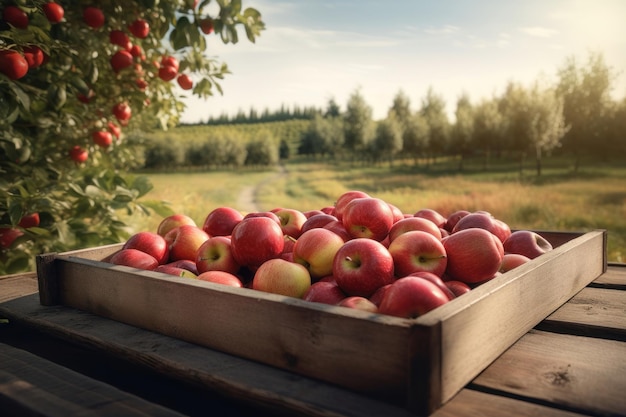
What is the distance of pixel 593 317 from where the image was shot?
159cm

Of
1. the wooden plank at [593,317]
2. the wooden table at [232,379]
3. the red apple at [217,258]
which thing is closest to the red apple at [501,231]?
the wooden plank at [593,317]

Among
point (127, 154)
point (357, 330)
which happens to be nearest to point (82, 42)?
point (127, 154)

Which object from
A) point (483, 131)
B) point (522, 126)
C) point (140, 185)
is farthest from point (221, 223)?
point (483, 131)

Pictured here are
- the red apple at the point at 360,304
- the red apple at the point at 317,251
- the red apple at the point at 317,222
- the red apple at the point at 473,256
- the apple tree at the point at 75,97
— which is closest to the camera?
the red apple at the point at 360,304

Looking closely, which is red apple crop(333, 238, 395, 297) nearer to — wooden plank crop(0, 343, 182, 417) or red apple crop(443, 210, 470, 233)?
wooden plank crop(0, 343, 182, 417)

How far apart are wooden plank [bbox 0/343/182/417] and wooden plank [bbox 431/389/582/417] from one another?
55 cm

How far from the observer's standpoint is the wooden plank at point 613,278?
2.05 m

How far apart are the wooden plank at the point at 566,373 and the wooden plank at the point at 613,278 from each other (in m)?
0.77

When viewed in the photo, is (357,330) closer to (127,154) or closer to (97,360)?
(97,360)

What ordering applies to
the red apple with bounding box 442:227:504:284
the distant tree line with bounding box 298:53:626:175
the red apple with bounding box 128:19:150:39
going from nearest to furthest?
the red apple with bounding box 442:227:504:284
the red apple with bounding box 128:19:150:39
the distant tree line with bounding box 298:53:626:175

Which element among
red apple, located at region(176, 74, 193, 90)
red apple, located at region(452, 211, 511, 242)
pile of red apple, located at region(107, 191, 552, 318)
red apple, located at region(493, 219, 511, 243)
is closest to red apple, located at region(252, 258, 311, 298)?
pile of red apple, located at region(107, 191, 552, 318)

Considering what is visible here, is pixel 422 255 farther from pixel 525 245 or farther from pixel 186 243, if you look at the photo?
pixel 186 243

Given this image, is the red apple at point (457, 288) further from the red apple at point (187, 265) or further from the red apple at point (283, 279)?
the red apple at point (187, 265)

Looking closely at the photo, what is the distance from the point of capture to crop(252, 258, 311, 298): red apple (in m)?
1.55
